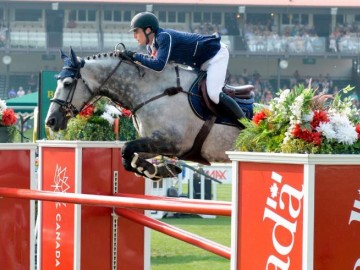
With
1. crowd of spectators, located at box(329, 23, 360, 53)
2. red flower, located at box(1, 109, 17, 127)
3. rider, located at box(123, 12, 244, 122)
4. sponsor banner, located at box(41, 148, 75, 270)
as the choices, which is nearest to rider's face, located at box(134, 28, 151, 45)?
rider, located at box(123, 12, 244, 122)

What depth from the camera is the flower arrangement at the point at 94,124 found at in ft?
21.8

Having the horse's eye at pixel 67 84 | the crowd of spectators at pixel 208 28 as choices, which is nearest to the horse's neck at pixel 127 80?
the horse's eye at pixel 67 84

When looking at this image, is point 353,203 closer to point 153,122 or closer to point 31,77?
point 153,122

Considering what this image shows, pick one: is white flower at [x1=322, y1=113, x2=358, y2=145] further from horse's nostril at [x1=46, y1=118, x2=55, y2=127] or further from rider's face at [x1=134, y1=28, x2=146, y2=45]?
horse's nostril at [x1=46, y1=118, x2=55, y2=127]

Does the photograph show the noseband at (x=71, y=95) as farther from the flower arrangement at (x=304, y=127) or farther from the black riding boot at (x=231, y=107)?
the flower arrangement at (x=304, y=127)

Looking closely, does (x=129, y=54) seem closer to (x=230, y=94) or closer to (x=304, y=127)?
(x=230, y=94)

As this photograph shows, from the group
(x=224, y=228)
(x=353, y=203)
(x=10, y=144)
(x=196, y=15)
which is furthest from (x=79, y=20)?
(x=353, y=203)

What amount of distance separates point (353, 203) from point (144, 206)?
4.56 ft

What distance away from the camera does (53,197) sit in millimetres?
5273

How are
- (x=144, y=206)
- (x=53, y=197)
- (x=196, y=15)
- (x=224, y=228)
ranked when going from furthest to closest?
(x=196, y=15) → (x=224, y=228) → (x=53, y=197) → (x=144, y=206)

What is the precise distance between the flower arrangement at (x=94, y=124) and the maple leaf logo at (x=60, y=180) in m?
0.22

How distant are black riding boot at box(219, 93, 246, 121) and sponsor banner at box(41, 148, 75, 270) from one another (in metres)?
1.09

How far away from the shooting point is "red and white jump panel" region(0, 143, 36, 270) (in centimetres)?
625

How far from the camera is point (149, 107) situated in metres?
6.00
